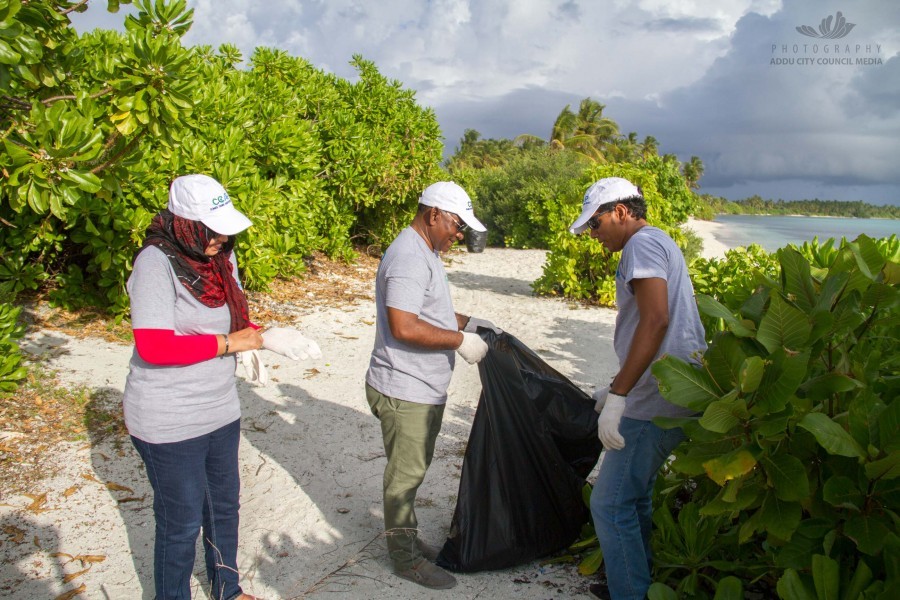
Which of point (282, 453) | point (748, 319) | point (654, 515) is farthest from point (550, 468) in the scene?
point (282, 453)

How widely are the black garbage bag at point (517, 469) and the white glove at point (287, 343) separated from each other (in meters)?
0.81

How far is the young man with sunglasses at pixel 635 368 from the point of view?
2.40 metres

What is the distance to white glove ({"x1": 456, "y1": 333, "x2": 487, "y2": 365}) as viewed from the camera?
2.96 m

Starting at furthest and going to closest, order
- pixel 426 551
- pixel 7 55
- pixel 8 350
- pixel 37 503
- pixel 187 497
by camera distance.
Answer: pixel 8 350, pixel 37 503, pixel 426 551, pixel 187 497, pixel 7 55

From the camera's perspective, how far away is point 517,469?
10.00 feet

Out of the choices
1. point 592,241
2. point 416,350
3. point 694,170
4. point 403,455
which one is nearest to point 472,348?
point 416,350

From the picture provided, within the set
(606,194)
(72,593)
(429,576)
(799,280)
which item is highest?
(606,194)

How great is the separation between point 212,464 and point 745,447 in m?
1.93

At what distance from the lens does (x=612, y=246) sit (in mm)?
2701

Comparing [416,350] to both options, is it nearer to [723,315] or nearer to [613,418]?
[613,418]

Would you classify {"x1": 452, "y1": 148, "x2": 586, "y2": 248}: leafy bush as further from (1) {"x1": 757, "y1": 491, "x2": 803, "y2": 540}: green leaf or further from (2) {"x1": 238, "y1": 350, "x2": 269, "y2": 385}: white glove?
(1) {"x1": 757, "y1": 491, "x2": 803, "y2": 540}: green leaf

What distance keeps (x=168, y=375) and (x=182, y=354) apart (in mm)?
132

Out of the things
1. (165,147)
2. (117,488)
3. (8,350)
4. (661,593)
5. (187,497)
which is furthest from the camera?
(8,350)

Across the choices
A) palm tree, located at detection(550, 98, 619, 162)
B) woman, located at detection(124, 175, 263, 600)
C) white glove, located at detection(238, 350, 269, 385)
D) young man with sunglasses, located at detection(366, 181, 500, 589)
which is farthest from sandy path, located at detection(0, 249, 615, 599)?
palm tree, located at detection(550, 98, 619, 162)
